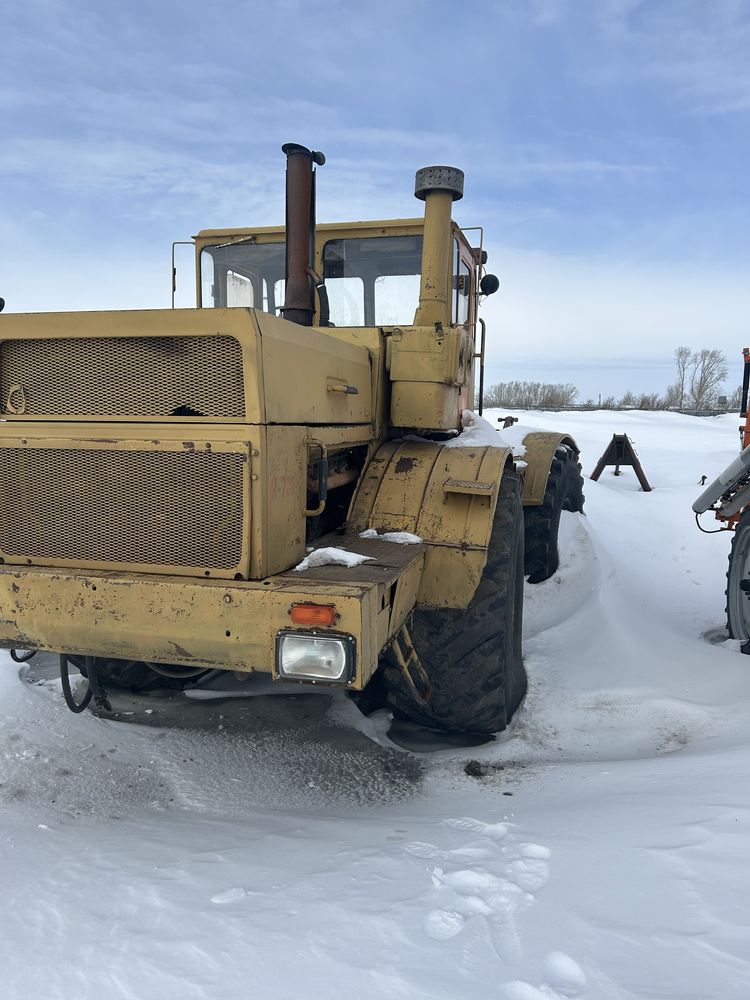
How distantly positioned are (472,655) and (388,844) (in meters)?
1.24

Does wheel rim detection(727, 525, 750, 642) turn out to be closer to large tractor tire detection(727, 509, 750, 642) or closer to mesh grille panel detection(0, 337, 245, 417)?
large tractor tire detection(727, 509, 750, 642)

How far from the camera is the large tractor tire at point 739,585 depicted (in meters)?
5.11

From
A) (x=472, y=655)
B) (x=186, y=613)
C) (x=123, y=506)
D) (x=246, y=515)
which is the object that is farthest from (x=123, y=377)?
(x=472, y=655)

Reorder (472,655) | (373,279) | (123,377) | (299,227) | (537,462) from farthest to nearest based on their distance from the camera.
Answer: (537,462)
(373,279)
(299,227)
(472,655)
(123,377)

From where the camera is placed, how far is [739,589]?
5148mm

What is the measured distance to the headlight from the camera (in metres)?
2.46

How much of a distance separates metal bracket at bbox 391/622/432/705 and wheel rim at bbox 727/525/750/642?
268 centimetres

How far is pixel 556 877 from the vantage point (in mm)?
2141

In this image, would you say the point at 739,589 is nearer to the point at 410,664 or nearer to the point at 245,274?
the point at 410,664

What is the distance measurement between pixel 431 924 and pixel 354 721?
204 centimetres

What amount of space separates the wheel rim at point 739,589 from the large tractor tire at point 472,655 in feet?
7.52

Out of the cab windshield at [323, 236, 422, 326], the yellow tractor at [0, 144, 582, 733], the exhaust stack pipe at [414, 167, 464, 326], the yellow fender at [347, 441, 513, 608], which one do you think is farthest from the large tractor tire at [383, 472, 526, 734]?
the cab windshield at [323, 236, 422, 326]

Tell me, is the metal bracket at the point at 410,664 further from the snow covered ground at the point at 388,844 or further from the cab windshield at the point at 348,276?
the cab windshield at the point at 348,276

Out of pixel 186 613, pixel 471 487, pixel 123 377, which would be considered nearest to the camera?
pixel 186 613
